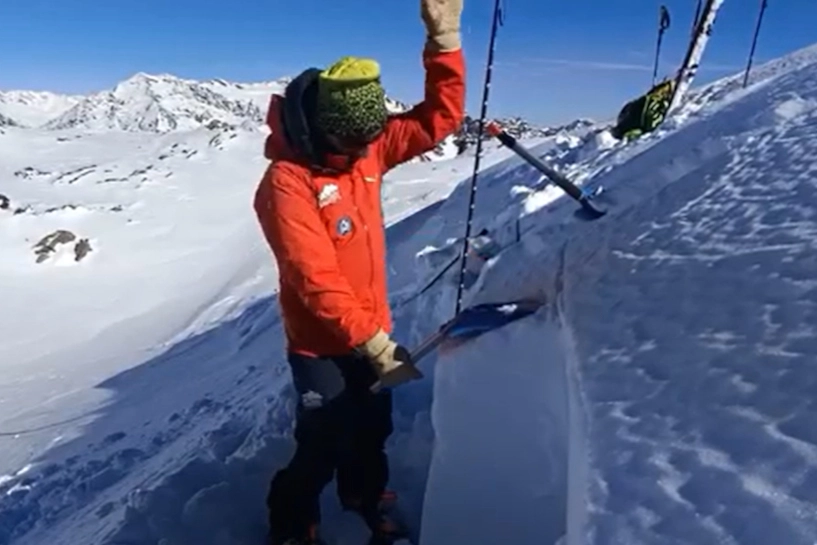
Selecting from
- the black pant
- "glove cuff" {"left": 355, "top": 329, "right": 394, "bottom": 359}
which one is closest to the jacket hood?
"glove cuff" {"left": 355, "top": 329, "right": 394, "bottom": 359}

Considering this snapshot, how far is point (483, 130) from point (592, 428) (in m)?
2.82

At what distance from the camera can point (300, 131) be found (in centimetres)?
326

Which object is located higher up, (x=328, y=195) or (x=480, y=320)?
(x=328, y=195)

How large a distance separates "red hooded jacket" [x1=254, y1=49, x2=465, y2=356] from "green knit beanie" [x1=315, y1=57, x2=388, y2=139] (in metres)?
0.08

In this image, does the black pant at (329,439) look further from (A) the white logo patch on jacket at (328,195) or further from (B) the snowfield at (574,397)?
(A) the white logo patch on jacket at (328,195)

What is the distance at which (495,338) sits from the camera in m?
3.57

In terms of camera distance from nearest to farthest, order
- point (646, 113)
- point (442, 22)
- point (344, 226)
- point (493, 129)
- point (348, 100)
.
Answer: point (348, 100), point (344, 226), point (442, 22), point (493, 129), point (646, 113)

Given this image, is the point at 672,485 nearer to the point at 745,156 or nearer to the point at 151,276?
the point at 745,156

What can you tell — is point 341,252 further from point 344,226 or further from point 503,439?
point 503,439

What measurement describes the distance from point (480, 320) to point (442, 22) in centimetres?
114

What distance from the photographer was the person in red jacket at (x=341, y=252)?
325 cm

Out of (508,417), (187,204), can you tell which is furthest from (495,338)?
(187,204)

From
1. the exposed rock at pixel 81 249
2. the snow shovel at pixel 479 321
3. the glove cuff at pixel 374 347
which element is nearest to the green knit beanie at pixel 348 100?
the glove cuff at pixel 374 347

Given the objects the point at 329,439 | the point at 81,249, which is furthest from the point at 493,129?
the point at 81,249
